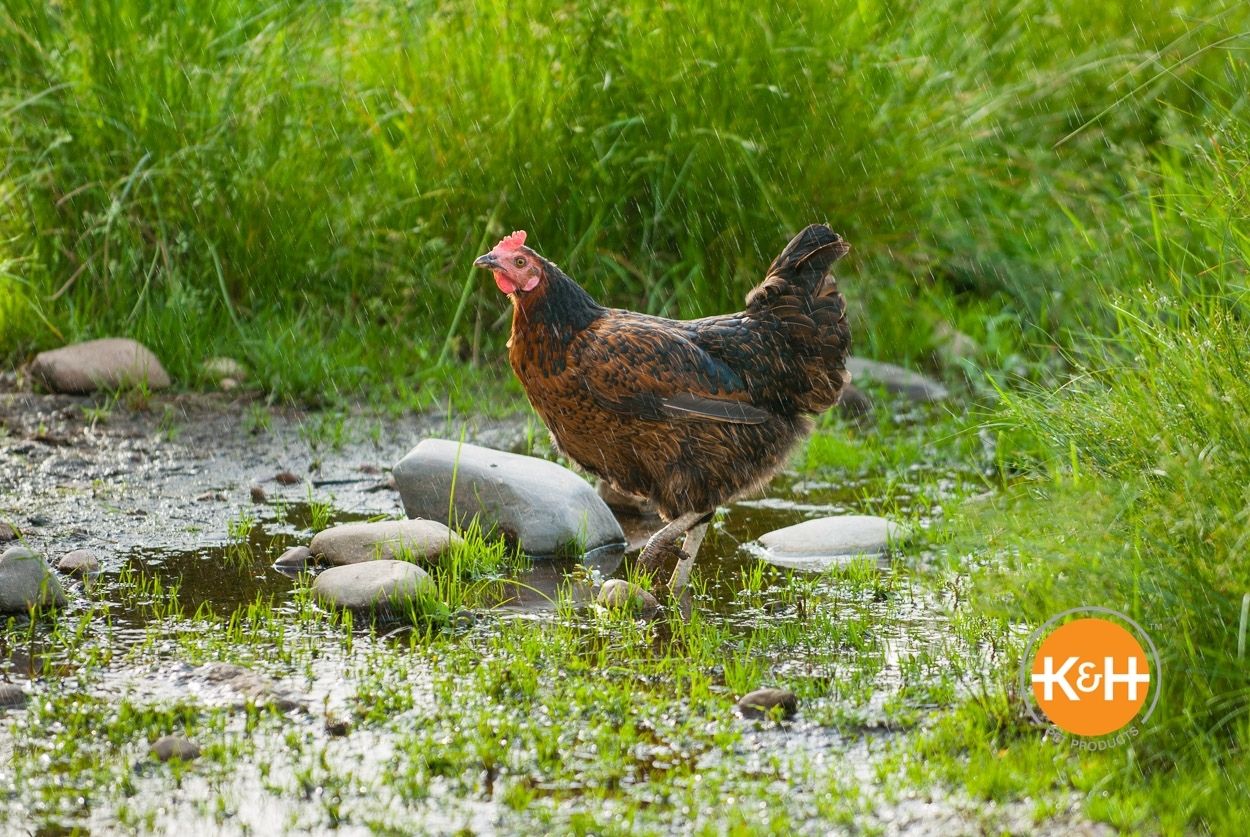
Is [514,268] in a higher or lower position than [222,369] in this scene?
higher

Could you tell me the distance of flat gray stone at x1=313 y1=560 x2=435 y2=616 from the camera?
4.59 metres

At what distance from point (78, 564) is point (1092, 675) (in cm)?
333

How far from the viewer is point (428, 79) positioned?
300 inches

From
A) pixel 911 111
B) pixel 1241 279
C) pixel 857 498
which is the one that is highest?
pixel 911 111

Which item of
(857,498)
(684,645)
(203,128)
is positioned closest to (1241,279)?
(857,498)

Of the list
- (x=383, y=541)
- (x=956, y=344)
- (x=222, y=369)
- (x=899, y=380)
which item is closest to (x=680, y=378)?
(x=383, y=541)

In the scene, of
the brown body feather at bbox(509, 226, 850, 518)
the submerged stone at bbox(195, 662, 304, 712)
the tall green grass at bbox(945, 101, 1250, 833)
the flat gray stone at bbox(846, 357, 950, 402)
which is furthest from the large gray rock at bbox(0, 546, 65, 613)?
the flat gray stone at bbox(846, 357, 950, 402)

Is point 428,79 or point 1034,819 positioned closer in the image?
point 1034,819

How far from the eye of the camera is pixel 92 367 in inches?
275

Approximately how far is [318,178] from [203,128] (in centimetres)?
61

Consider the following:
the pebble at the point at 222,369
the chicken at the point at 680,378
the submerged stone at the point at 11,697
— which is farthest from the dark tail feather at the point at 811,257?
the pebble at the point at 222,369

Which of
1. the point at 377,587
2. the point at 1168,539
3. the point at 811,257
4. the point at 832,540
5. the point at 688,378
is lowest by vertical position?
the point at 832,540

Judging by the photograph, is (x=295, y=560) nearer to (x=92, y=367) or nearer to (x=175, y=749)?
(x=175, y=749)

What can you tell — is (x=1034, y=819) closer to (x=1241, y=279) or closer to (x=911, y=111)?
(x=1241, y=279)
